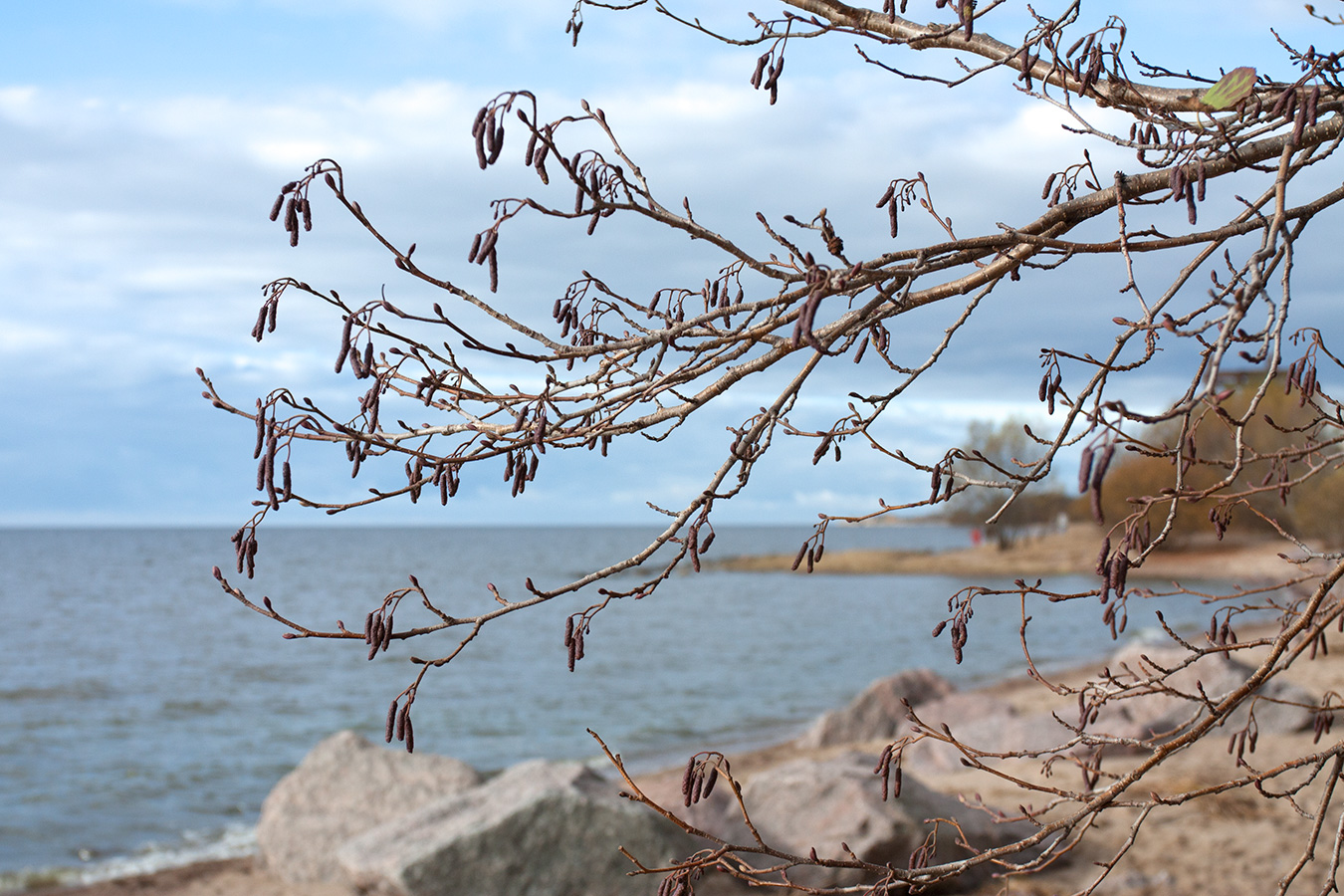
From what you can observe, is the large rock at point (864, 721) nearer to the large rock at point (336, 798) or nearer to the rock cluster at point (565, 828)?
the rock cluster at point (565, 828)

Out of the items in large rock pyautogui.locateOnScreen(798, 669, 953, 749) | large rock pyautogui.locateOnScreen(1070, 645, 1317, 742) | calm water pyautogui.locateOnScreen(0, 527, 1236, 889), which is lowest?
calm water pyautogui.locateOnScreen(0, 527, 1236, 889)

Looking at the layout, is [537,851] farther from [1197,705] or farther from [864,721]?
[864,721]

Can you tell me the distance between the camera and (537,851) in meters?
7.33

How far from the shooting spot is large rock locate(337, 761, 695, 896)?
23.7 ft

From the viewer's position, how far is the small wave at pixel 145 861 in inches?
423

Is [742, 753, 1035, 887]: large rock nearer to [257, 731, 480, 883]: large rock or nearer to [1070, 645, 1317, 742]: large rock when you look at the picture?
[257, 731, 480, 883]: large rock

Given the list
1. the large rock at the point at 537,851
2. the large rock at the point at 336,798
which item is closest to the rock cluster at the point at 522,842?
the large rock at the point at 537,851

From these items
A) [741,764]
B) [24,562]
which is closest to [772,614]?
[741,764]

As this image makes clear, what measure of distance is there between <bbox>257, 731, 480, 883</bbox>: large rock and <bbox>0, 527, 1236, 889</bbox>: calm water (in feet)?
7.07

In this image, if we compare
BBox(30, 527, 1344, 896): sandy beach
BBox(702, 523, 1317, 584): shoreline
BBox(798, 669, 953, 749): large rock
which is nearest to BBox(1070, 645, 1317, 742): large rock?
BBox(30, 527, 1344, 896): sandy beach

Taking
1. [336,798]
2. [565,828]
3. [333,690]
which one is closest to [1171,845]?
[565,828]

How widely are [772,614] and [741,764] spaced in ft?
83.9

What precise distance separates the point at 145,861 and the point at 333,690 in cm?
1134

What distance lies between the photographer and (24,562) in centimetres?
9306
